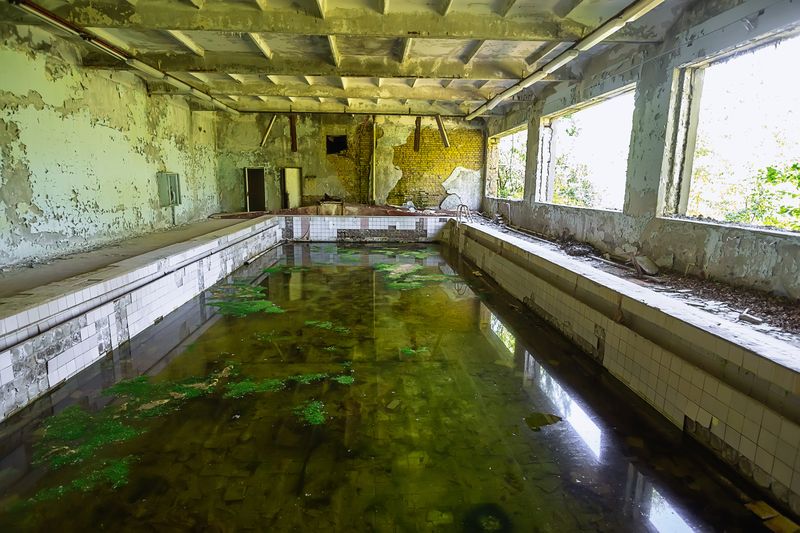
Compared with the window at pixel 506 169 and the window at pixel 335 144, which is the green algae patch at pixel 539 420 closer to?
the window at pixel 506 169

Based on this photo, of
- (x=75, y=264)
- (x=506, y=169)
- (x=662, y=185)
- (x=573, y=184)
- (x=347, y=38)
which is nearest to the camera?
(x=662, y=185)

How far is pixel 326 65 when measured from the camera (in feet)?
20.8

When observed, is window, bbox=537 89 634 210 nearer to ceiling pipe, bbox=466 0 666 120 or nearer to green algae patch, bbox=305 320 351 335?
ceiling pipe, bbox=466 0 666 120

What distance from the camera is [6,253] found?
4.71 m

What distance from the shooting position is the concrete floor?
4.03 meters

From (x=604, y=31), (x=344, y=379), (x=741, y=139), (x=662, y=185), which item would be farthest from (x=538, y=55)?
(x=344, y=379)

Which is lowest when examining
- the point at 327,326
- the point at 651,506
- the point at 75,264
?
the point at 651,506

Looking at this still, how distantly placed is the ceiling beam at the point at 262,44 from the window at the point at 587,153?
16.1 feet

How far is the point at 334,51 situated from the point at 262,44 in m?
0.96

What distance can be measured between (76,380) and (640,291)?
176 inches

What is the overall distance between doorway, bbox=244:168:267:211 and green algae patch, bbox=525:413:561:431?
1081 cm

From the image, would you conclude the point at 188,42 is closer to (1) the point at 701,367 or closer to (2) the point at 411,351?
(2) the point at 411,351

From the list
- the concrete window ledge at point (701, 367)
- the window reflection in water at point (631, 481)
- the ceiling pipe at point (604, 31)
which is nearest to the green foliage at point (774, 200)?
the concrete window ledge at point (701, 367)

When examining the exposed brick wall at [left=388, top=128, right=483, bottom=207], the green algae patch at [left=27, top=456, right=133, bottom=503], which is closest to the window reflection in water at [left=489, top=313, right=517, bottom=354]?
the green algae patch at [left=27, top=456, right=133, bottom=503]
